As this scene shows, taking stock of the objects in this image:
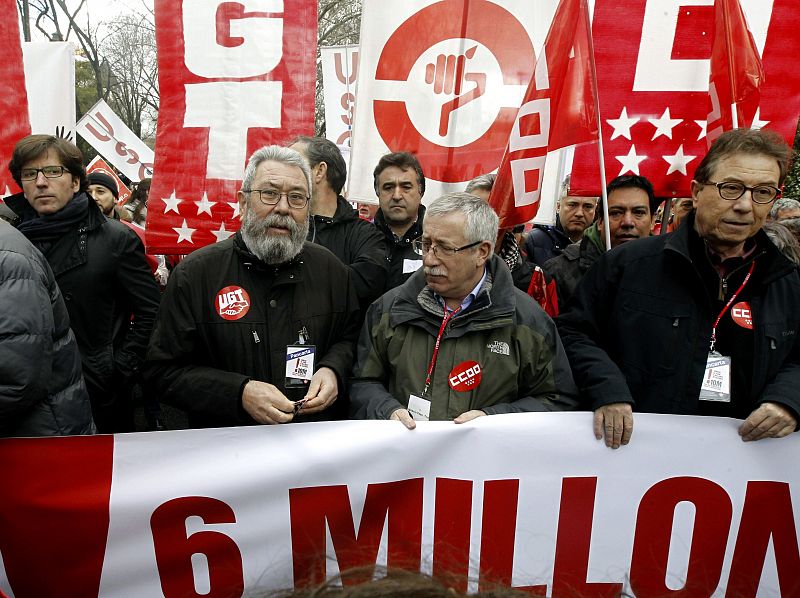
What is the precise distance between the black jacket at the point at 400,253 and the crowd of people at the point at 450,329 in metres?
0.88

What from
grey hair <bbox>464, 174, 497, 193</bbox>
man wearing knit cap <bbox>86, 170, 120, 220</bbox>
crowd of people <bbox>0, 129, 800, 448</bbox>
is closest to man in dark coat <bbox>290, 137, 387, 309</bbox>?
crowd of people <bbox>0, 129, 800, 448</bbox>

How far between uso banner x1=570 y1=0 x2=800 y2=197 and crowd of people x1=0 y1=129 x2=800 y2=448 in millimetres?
1478

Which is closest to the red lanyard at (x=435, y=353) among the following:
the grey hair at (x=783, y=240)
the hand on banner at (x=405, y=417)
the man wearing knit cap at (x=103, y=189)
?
the hand on banner at (x=405, y=417)

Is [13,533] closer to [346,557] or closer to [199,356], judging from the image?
[199,356]

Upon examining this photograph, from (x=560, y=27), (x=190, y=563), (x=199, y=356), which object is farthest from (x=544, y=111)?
(x=190, y=563)

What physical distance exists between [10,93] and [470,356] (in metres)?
3.66

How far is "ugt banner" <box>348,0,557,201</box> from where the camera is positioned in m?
4.10

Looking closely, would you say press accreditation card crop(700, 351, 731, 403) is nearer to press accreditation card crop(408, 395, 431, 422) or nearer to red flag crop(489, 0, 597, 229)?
press accreditation card crop(408, 395, 431, 422)

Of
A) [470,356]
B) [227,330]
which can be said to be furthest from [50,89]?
[470,356]

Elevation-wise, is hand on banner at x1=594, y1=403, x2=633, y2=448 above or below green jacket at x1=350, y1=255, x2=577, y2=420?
below

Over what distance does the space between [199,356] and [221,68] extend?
2.12 m

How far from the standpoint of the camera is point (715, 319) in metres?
2.51

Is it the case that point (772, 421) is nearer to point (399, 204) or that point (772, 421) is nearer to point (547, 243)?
point (399, 204)

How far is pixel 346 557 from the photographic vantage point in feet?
7.82
